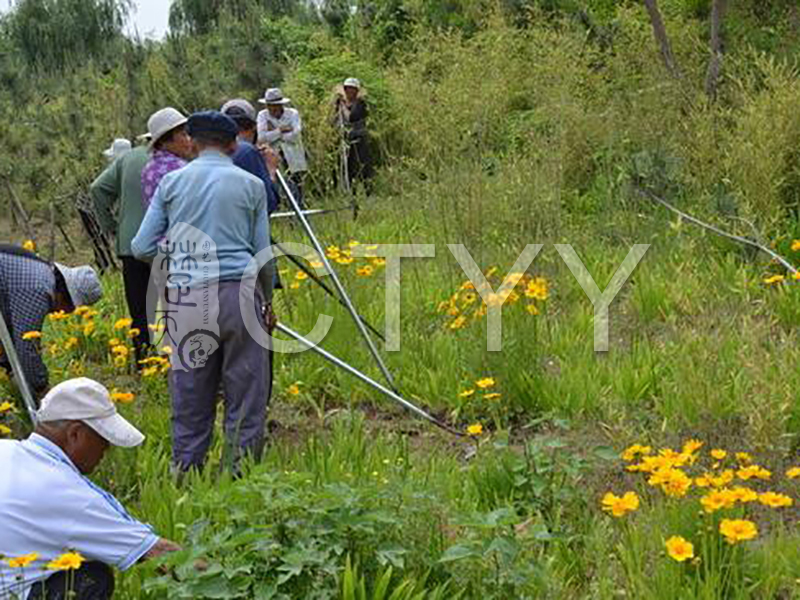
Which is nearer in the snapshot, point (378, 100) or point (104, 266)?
point (104, 266)

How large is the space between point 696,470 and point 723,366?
827 mm

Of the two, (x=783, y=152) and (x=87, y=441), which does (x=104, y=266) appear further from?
(x=87, y=441)

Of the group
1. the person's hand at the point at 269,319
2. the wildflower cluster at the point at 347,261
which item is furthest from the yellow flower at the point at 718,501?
the wildflower cluster at the point at 347,261

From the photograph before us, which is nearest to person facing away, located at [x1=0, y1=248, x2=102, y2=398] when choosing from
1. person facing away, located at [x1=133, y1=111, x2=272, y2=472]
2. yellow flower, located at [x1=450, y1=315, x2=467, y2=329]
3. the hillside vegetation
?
person facing away, located at [x1=133, y1=111, x2=272, y2=472]

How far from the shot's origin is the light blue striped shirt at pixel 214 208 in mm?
4145

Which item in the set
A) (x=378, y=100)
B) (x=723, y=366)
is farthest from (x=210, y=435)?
(x=378, y=100)

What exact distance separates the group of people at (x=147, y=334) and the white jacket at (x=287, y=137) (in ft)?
7.51

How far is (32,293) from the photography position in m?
4.36

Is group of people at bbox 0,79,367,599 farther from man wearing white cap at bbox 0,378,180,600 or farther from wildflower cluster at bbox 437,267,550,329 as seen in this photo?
wildflower cluster at bbox 437,267,550,329

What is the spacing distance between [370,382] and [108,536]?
8.06 feet

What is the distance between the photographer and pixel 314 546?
280 cm

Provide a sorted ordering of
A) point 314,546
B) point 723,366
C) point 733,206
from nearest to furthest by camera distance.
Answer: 1. point 314,546
2. point 723,366
3. point 733,206

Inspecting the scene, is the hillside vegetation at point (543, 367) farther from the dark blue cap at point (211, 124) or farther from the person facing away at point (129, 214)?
the dark blue cap at point (211, 124)

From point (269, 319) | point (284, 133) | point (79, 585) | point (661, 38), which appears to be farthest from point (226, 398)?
point (661, 38)
